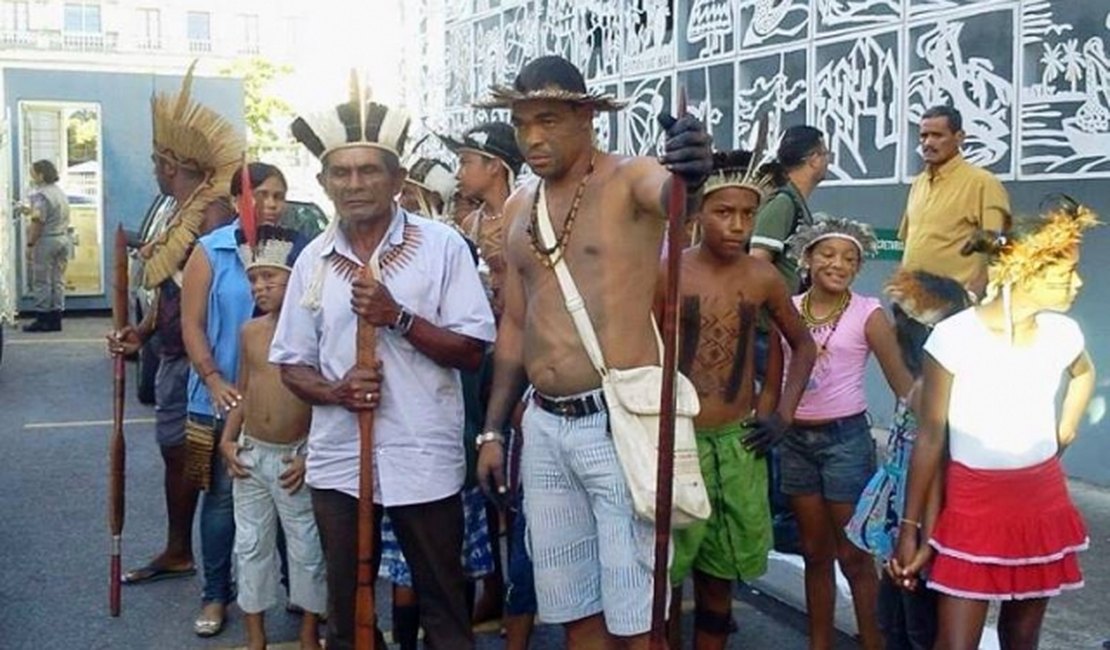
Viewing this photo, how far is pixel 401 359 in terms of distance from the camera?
A: 3.98 meters

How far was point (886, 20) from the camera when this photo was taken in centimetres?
788

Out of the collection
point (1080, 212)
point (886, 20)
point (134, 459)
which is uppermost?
point (886, 20)

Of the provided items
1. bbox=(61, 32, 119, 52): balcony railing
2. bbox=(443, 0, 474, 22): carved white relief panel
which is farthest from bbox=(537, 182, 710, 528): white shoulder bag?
bbox=(61, 32, 119, 52): balcony railing

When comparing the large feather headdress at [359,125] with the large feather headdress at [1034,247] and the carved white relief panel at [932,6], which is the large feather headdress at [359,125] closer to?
the large feather headdress at [1034,247]

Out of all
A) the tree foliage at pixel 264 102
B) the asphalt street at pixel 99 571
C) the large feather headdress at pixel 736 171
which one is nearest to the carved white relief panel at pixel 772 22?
the asphalt street at pixel 99 571

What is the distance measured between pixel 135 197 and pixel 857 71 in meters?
10.7

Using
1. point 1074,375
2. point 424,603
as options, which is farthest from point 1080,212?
point 424,603

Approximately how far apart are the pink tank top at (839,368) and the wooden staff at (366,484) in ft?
5.13

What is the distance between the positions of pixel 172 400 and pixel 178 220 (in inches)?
31.1

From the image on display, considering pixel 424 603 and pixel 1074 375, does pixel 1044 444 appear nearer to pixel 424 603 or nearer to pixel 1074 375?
pixel 1074 375

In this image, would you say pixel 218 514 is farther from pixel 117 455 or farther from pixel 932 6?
pixel 932 6

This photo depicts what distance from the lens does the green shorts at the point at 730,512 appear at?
431cm

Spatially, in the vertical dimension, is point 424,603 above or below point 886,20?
below

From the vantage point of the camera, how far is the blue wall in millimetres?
15711
